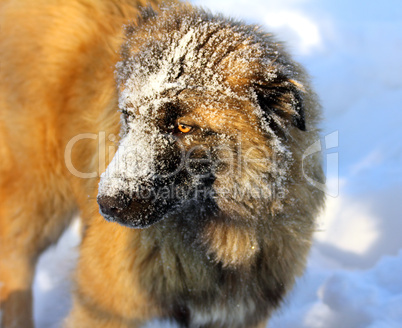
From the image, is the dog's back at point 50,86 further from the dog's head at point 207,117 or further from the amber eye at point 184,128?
the amber eye at point 184,128

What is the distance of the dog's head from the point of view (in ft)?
6.07

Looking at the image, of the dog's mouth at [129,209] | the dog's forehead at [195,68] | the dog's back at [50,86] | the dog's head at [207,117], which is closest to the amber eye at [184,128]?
the dog's head at [207,117]

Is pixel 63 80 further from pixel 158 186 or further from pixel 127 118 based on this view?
pixel 158 186

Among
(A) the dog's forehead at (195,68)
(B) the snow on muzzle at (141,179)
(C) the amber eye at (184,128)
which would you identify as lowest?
(B) the snow on muzzle at (141,179)

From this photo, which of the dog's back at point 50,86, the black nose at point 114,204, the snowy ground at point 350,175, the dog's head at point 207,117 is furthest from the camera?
the snowy ground at point 350,175

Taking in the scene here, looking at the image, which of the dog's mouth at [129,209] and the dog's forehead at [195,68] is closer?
the dog's mouth at [129,209]

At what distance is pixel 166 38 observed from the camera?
6.53 ft

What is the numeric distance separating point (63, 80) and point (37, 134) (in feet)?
1.31

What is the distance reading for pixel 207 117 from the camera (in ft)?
6.17

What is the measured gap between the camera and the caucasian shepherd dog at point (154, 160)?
1.88 metres

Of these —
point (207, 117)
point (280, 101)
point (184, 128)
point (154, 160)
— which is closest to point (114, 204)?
point (154, 160)

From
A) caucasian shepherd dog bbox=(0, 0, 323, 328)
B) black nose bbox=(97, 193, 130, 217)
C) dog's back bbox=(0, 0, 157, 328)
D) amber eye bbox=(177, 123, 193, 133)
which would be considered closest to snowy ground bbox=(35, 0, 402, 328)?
caucasian shepherd dog bbox=(0, 0, 323, 328)

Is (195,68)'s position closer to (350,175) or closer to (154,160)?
(154,160)

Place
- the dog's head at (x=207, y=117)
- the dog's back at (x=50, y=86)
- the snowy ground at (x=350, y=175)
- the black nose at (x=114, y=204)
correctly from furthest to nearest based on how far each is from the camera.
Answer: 1. the snowy ground at (x=350, y=175)
2. the dog's back at (x=50, y=86)
3. the dog's head at (x=207, y=117)
4. the black nose at (x=114, y=204)
